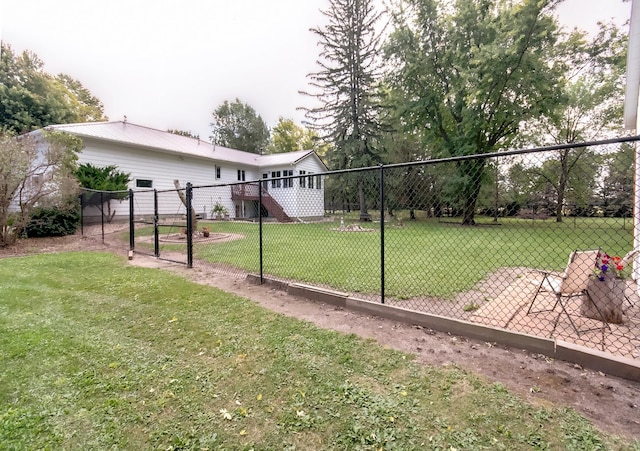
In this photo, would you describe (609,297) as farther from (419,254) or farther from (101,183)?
(101,183)

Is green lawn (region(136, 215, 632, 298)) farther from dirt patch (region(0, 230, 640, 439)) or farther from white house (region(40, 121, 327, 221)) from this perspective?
white house (region(40, 121, 327, 221))

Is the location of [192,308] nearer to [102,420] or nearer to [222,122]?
[102,420]

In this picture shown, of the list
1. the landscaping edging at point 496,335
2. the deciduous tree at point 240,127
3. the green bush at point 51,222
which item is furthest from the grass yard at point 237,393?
the deciduous tree at point 240,127

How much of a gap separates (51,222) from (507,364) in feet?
44.2

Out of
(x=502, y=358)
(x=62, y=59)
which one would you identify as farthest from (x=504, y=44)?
(x=62, y=59)

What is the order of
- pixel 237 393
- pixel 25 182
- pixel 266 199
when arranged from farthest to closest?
1. pixel 266 199
2. pixel 25 182
3. pixel 237 393

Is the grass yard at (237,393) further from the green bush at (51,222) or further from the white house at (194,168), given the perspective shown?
the white house at (194,168)

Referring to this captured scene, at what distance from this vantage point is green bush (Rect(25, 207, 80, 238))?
384 inches

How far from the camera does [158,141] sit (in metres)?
17.0

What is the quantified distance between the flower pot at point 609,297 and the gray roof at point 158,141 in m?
17.0

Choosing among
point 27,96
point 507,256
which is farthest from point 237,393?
point 27,96

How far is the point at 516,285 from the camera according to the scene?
4559 millimetres

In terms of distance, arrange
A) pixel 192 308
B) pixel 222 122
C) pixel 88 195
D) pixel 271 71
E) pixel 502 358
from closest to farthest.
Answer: pixel 502 358
pixel 192 308
pixel 88 195
pixel 271 71
pixel 222 122

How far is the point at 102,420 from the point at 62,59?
32.8 meters
